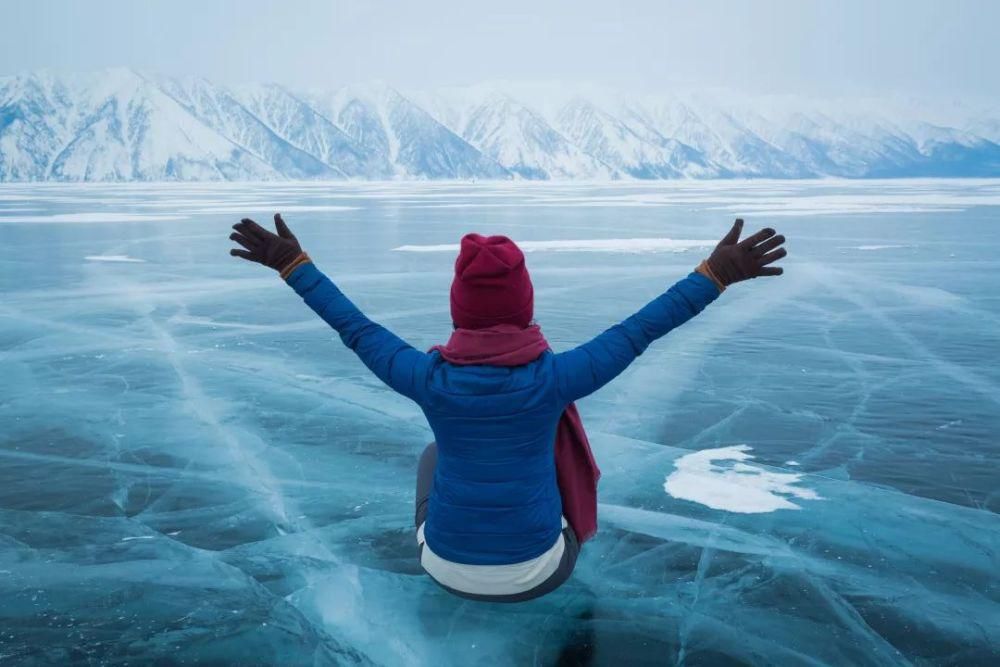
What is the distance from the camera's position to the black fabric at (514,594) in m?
2.99

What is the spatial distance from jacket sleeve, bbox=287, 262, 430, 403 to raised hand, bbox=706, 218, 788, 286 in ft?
2.84

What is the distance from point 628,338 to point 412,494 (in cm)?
216

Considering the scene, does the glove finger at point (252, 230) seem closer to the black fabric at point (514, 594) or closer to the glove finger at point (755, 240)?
the black fabric at point (514, 594)

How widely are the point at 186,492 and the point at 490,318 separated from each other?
8.35 ft

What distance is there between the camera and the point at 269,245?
2689 millimetres

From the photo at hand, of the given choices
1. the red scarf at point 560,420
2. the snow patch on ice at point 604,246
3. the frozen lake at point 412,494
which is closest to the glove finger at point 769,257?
the red scarf at point 560,420

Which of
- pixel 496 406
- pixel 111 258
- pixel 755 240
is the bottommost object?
pixel 111 258

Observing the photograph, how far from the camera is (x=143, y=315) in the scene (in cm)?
940

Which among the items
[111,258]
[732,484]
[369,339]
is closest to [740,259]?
[369,339]

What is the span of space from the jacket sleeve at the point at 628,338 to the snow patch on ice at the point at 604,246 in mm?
13469

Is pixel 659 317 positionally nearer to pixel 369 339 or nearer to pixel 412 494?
pixel 369 339

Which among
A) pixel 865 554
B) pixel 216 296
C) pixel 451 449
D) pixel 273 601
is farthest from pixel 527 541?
pixel 216 296

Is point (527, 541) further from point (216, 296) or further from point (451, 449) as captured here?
point (216, 296)

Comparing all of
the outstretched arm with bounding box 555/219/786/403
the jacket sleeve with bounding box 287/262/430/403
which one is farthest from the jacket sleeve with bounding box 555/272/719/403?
the jacket sleeve with bounding box 287/262/430/403
